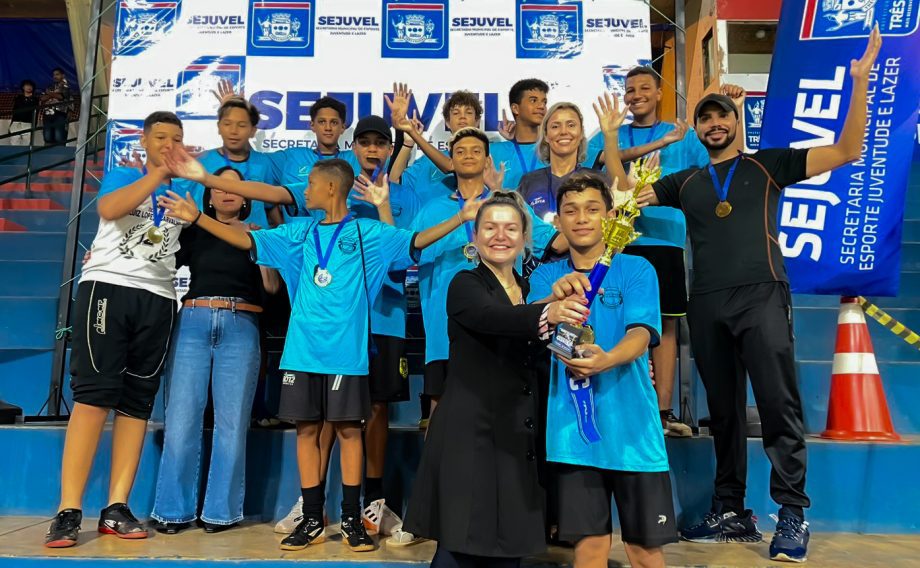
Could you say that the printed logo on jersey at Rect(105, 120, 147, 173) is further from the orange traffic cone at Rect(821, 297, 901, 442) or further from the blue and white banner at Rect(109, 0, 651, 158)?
the orange traffic cone at Rect(821, 297, 901, 442)

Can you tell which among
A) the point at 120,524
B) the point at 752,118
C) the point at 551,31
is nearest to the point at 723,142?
the point at 551,31

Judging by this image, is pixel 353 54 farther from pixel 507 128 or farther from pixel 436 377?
pixel 436 377

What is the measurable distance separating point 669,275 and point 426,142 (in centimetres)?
165

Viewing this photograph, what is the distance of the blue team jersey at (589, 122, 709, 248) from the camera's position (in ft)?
14.0

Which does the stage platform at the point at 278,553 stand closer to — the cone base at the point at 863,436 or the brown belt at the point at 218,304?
the cone base at the point at 863,436

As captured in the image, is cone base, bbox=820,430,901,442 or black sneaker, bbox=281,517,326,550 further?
cone base, bbox=820,430,901,442

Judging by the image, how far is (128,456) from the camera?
3.79 meters

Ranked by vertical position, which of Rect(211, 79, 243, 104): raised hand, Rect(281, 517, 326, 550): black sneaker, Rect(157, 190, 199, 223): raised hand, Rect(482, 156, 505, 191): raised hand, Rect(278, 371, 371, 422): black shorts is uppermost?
Rect(211, 79, 243, 104): raised hand

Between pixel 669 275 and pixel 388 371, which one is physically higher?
pixel 669 275

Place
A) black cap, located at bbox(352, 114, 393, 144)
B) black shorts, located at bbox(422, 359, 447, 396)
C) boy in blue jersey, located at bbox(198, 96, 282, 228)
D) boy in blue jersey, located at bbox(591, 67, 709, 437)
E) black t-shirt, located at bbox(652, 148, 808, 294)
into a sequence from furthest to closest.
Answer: boy in blue jersey, located at bbox(198, 96, 282, 228)
black cap, located at bbox(352, 114, 393, 144)
boy in blue jersey, located at bbox(591, 67, 709, 437)
black shorts, located at bbox(422, 359, 447, 396)
black t-shirt, located at bbox(652, 148, 808, 294)

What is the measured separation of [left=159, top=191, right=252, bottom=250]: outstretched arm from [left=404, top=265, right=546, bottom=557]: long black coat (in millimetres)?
1443

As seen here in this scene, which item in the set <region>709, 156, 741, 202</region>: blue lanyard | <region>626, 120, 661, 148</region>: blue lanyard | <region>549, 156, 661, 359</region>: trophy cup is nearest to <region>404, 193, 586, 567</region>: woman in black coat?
<region>549, 156, 661, 359</region>: trophy cup

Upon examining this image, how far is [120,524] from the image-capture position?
3.67 meters

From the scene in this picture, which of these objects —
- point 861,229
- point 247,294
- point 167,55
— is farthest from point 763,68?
point 247,294
